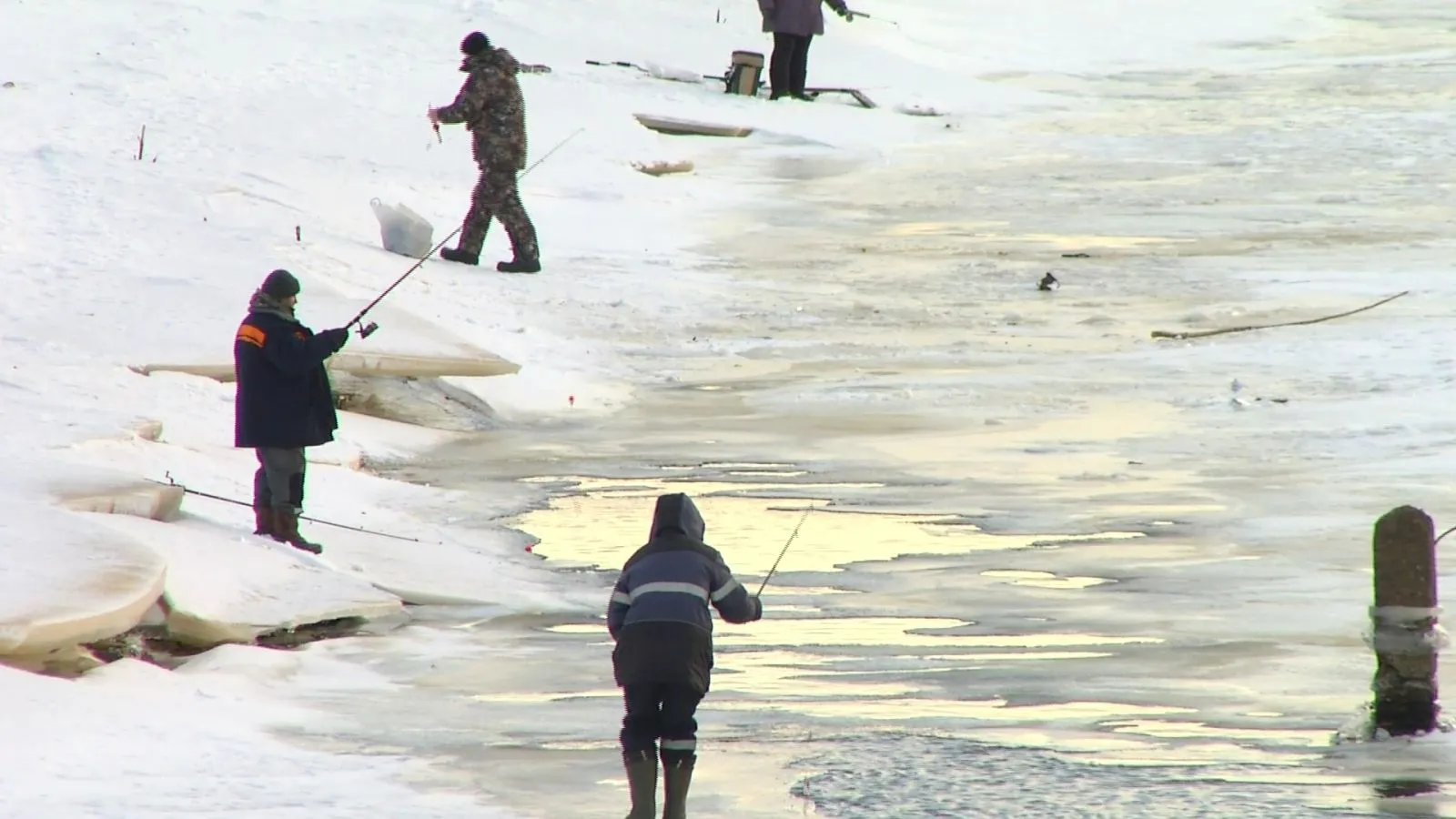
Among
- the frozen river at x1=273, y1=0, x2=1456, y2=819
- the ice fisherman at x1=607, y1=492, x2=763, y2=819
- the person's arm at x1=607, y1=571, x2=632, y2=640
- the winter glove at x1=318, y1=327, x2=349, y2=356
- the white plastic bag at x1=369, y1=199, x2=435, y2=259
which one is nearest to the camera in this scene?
the ice fisherman at x1=607, y1=492, x2=763, y2=819

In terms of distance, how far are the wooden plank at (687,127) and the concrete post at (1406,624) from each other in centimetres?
2324

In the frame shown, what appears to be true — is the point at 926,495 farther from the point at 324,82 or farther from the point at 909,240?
the point at 324,82

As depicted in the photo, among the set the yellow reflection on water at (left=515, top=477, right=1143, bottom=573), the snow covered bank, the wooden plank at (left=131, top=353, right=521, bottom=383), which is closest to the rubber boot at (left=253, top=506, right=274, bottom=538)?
the yellow reflection on water at (left=515, top=477, right=1143, bottom=573)

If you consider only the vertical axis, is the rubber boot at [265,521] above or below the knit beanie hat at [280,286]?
below

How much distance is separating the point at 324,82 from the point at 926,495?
16.9 metres

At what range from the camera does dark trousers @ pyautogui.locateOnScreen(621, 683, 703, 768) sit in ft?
24.8

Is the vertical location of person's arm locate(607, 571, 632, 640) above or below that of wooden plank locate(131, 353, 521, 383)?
above

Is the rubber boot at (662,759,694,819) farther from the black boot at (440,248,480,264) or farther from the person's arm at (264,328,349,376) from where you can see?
the black boot at (440,248,480,264)

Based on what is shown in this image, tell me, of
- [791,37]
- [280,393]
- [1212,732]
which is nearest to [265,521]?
[280,393]

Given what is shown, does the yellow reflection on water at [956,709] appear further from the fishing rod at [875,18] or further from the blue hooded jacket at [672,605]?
the fishing rod at [875,18]

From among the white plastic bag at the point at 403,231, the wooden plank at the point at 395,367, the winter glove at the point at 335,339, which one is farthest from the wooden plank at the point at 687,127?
the winter glove at the point at 335,339

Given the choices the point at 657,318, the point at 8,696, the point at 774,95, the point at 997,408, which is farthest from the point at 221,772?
the point at 774,95

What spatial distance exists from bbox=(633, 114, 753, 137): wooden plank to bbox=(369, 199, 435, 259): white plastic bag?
32.9ft

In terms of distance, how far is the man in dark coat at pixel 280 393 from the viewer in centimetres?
1141
